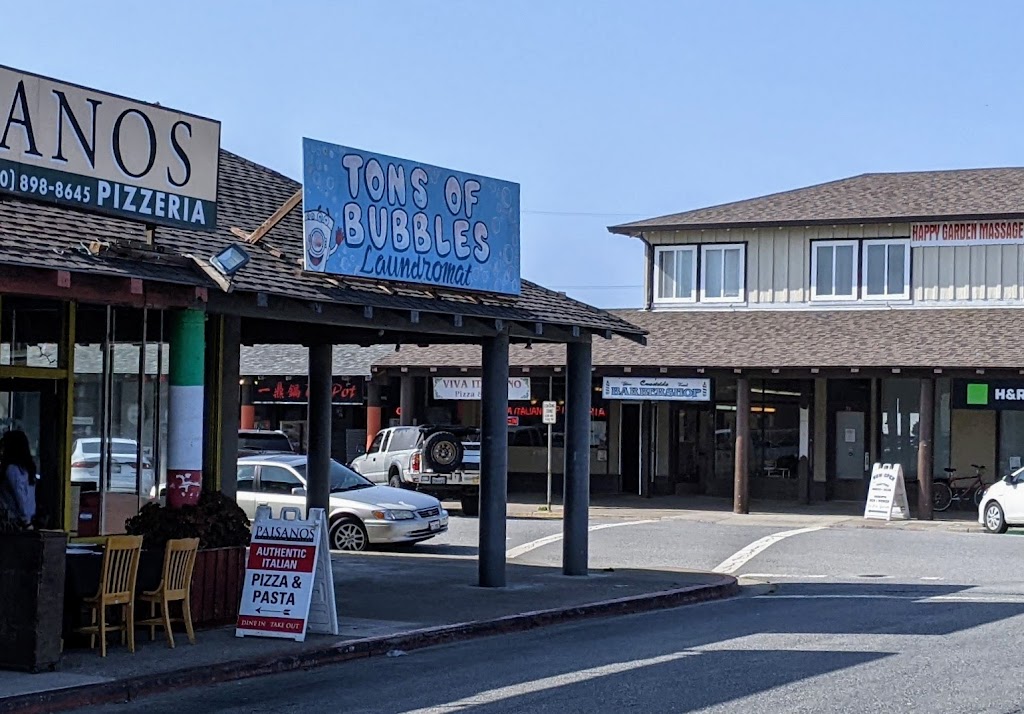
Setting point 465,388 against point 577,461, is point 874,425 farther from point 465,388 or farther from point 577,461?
point 577,461

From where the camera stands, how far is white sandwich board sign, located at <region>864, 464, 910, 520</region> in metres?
30.8

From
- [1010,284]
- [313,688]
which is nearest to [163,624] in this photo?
[313,688]

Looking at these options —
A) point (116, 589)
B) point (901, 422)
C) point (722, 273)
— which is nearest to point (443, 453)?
point (722, 273)

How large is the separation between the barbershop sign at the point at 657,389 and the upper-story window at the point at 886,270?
4.69m

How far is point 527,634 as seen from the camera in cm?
1477

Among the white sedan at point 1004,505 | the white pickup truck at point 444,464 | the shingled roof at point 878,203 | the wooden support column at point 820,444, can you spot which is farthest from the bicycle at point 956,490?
the white pickup truck at point 444,464

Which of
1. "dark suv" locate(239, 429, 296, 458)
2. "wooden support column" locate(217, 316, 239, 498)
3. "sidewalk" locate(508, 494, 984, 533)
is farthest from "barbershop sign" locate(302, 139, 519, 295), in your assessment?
"sidewalk" locate(508, 494, 984, 533)

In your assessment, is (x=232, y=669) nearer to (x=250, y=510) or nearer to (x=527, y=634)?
(x=527, y=634)

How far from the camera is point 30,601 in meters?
11.2

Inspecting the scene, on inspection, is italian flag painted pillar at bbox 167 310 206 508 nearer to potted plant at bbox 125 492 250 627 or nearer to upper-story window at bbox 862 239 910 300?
potted plant at bbox 125 492 250 627

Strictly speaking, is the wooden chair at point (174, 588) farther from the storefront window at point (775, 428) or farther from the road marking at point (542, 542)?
the storefront window at point (775, 428)

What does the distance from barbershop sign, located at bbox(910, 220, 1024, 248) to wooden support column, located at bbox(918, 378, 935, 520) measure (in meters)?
4.24

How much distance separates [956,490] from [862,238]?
243 inches

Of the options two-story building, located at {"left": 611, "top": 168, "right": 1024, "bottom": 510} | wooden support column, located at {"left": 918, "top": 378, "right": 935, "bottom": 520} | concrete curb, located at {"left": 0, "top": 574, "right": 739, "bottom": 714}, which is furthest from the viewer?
two-story building, located at {"left": 611, "top": 168, "right": 1024, "bottom": 510}
